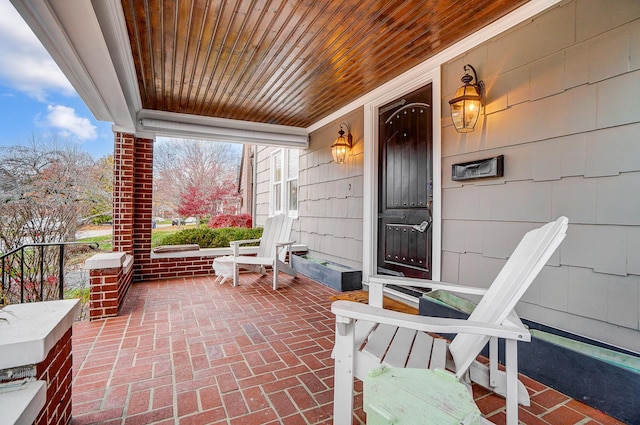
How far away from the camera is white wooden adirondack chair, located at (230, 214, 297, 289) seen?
4.27 m

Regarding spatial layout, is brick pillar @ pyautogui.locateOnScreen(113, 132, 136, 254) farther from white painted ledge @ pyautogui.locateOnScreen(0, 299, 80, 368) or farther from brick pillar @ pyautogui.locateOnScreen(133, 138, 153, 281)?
white painted ledge @ pyautogui.locateOnScreen(0, 299, 80, 368)

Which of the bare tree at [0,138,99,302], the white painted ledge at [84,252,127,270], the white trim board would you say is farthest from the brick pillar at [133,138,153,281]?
the white trim board

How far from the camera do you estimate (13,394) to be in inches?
38.8

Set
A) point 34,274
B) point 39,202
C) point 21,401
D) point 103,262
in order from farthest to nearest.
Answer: point 39,202, point 34,274, point 103,262, point 21,401

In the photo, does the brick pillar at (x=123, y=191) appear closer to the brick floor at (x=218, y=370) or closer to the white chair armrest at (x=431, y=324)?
the brick floor at (x=218, y=370)

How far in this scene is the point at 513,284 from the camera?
4.48 ft

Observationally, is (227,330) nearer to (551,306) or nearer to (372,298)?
Answer: (372,298)

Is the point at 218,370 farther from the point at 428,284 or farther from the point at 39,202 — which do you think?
the point at 39,202

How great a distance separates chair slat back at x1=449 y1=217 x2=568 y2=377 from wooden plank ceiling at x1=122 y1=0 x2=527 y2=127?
1.83 metres

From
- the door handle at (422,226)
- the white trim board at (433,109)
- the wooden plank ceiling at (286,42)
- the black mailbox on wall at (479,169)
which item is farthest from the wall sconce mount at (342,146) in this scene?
the black mailbox on wall at (479,169)

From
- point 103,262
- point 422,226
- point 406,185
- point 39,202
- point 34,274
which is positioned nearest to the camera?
point 103,262

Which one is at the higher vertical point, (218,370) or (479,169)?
(479,169)

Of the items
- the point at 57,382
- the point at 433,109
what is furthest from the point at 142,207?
the point at 433,109

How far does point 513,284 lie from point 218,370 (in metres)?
1.87
